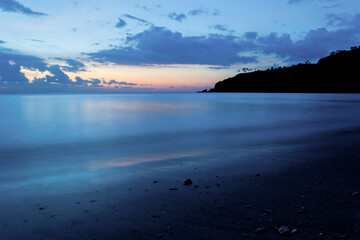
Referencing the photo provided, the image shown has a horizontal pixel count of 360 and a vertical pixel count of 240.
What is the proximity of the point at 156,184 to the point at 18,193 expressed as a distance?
3071 millimetres

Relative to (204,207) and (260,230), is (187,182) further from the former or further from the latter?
(260,230)

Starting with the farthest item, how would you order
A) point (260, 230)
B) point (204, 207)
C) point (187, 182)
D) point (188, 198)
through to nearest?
point (187, 182), point (188, 198), point (204, 207), point (260, 230)

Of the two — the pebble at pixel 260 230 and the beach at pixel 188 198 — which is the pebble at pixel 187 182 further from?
the pebble at pixel 260 230

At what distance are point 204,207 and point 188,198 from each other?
1.73 feet

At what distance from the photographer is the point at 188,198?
516 centimetres

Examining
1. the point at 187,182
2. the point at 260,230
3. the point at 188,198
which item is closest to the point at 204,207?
the point at 188,198

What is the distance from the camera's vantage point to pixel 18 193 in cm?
588

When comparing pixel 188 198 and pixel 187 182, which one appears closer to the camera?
pixel 188 198

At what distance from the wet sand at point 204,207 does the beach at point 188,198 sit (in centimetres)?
2

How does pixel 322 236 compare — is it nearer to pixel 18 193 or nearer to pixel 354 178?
pixel 354 178

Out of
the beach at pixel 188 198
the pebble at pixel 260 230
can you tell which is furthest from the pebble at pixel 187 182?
the pebble at pixel 260 230

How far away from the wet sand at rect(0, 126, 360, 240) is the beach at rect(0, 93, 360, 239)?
0.6 inches

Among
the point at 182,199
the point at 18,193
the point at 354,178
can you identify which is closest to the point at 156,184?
the point at 182,199

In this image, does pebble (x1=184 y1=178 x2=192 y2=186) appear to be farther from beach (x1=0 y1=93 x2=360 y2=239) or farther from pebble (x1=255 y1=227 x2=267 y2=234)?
pebble (x1=255 y1=227 x2=267 y2=234)
